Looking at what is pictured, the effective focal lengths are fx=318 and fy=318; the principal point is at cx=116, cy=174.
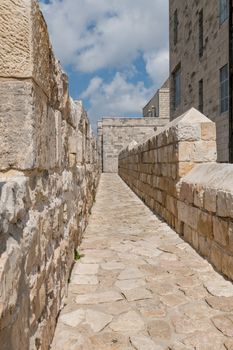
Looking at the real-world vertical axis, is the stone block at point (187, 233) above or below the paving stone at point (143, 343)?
above

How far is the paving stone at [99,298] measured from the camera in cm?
263

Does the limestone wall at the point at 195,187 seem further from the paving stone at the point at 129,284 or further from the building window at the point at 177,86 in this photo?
the building window at the point at 177,86

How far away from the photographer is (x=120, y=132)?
29.2 metres

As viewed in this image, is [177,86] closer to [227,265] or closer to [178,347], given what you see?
[227,265]

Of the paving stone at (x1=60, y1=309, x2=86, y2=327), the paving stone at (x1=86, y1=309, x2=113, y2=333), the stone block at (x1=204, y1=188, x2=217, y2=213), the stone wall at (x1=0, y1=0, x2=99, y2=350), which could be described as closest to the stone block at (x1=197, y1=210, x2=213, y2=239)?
the stone block at (x1=204, y1=188, x2=217, y2=213)

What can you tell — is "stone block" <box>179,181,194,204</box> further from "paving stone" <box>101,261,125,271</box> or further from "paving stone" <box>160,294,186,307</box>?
"paving stone" <box>160,294,186,307</box>

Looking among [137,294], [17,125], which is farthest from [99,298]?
[17,125]

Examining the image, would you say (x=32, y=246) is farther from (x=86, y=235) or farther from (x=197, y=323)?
(x=86, y=235)

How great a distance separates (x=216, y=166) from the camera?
4125mm

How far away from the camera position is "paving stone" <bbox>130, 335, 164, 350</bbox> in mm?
1984

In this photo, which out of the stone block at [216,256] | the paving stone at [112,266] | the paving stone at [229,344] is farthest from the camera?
the paving stone at [112,266]

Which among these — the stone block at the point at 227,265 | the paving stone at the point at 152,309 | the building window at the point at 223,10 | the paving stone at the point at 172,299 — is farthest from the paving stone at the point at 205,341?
the building window at the point at 223,10

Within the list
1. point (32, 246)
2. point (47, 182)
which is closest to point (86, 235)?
point (47, 182)

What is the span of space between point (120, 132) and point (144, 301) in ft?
88.8
